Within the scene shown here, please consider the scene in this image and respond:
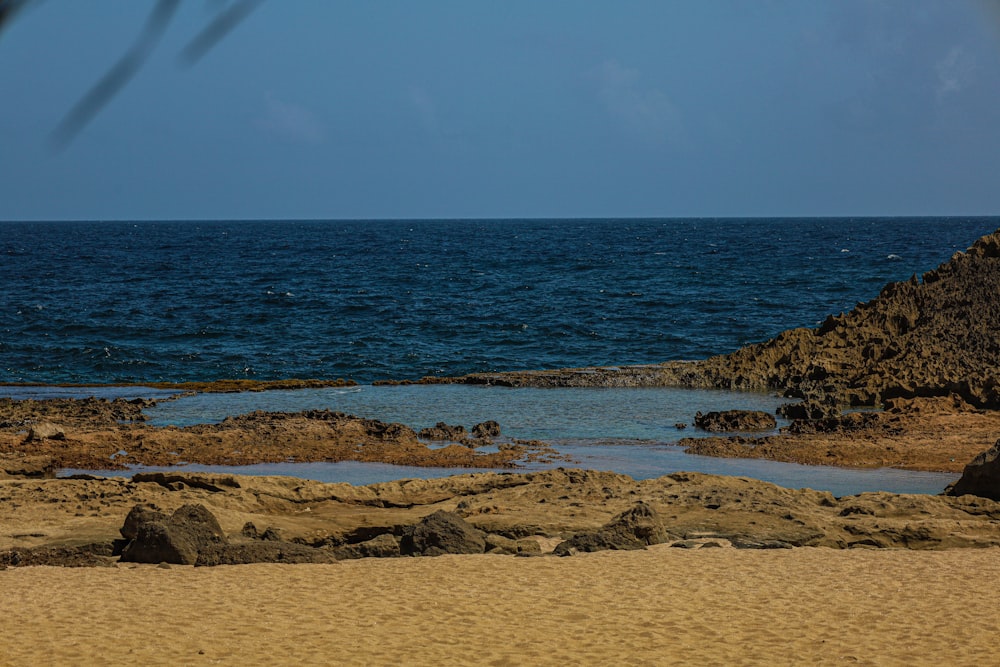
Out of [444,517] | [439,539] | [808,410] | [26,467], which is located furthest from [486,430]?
[439,539]

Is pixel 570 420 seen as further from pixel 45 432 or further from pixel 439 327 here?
pixel 439 327

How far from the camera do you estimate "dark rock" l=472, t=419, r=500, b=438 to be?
2050 centimetres

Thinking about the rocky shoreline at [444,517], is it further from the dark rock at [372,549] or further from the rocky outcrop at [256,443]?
the rocky outcrop at [256,443]

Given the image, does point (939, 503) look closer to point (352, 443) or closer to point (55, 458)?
point (352, 443)

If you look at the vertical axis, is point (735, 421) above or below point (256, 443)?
above

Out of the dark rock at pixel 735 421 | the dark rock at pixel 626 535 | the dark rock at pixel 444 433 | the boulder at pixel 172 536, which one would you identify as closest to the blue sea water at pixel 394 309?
the dark rock at pixel 444 433

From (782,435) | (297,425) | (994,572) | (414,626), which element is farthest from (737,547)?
(297,425)

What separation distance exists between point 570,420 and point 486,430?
2644 millimetres

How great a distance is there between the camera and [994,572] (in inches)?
446

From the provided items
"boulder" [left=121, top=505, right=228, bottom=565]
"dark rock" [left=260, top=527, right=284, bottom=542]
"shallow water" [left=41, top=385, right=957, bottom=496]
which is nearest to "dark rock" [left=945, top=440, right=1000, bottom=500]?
"shallow water" [left=41, top=385, right=957, bottom=496]

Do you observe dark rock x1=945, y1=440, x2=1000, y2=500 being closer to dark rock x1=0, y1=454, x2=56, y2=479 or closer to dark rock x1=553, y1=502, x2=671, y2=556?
dark rock x1=553, y1=502, x2=671, y2=556

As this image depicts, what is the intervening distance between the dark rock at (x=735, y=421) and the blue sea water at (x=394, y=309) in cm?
1080

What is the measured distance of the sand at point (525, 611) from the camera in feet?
28.9

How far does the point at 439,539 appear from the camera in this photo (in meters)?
12.4
